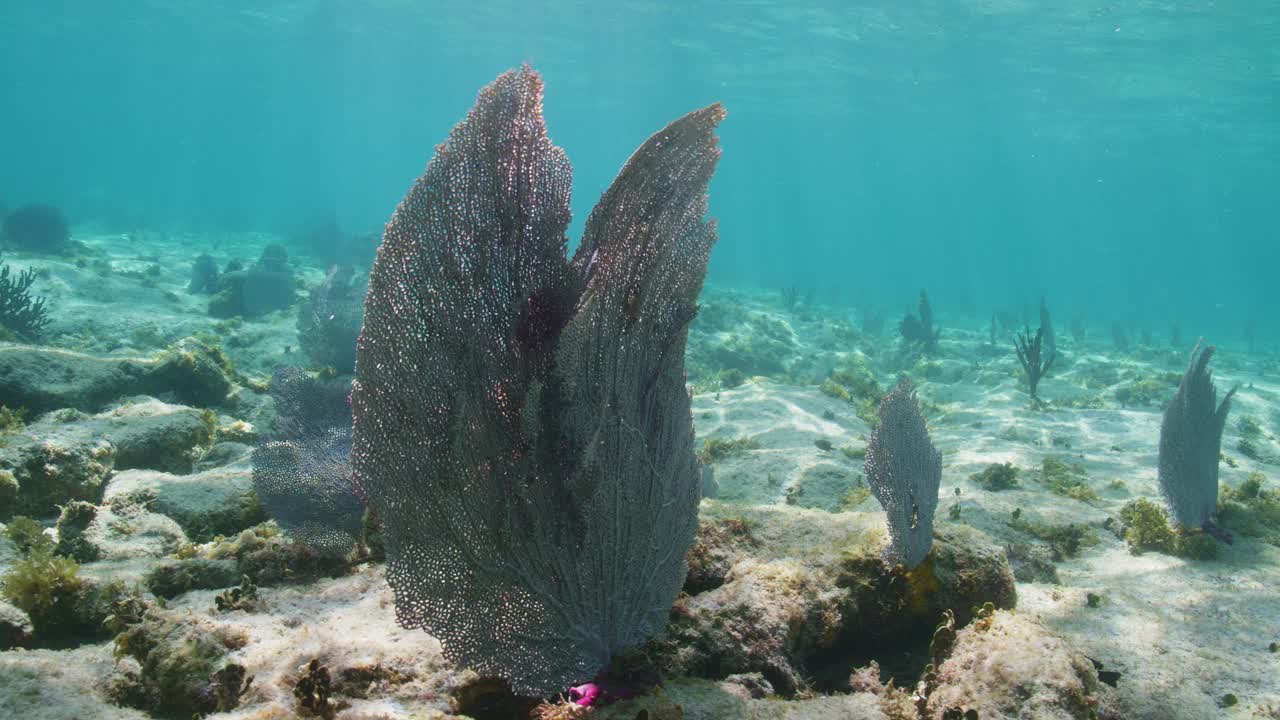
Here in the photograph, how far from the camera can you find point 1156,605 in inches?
200

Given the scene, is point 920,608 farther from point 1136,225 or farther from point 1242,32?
point 1136,225

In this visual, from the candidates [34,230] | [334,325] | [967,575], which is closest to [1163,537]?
[967,575]

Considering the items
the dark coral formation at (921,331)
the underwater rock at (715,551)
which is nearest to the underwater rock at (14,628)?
the underwater rock at (715,551)

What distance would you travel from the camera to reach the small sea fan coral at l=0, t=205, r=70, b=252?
22.3 meters

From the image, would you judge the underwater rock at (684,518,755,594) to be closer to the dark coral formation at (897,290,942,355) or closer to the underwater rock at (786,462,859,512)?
the underwater rock at (786,462,859,512)

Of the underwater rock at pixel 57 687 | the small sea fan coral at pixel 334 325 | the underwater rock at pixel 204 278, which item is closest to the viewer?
the underwater rock at pixel 57 687

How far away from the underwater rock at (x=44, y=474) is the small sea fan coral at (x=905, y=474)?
6721 mm

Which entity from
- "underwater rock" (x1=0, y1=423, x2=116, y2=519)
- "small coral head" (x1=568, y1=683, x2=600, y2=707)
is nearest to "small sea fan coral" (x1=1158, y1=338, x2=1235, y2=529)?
"small coral head" (x1=568, y1=683, x2=600, y2=707)

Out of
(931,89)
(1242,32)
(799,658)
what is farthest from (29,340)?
(931,89)

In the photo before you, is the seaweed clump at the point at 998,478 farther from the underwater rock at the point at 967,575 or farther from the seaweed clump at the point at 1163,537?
the underwater rock at the point at 967,575

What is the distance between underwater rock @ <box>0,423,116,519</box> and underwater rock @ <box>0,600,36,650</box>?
2.73 meters

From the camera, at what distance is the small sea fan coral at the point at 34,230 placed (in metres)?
22.3

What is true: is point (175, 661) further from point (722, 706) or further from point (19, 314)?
point (19, 314)

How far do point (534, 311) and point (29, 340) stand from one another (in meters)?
15.6
